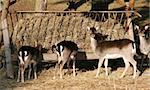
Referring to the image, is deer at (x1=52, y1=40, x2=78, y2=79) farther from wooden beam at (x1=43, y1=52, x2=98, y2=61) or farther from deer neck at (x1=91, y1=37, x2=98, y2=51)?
deer neck at (x1=91, y1=37, x2=98, y2=51)

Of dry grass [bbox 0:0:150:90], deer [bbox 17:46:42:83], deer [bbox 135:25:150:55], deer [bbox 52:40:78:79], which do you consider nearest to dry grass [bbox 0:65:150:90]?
dry grass [bbox 0:0:150:90]

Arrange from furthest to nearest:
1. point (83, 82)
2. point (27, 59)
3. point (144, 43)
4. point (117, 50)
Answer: point (144, 43) < point (117, 50) < point (27, 59) < point (83, 82)

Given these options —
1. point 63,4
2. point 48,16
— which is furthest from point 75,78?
point 63,4

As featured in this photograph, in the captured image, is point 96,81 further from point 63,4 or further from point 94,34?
point 63,4

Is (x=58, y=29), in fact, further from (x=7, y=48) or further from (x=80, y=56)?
(x=7, y=48)

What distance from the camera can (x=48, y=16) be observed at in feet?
46.0

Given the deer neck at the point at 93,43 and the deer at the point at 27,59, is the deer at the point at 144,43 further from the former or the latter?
the deer at the point at 27,59

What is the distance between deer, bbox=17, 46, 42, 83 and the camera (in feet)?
39.4

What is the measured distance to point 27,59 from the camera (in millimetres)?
12141

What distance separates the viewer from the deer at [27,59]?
12.0 meters

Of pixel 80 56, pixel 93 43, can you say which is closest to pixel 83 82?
pixel 80 56

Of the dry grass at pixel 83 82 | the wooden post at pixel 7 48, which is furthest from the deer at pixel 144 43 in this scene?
the wooden post at pixel 7 48

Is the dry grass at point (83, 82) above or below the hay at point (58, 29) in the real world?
below

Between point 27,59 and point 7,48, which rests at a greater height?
point 7,48
